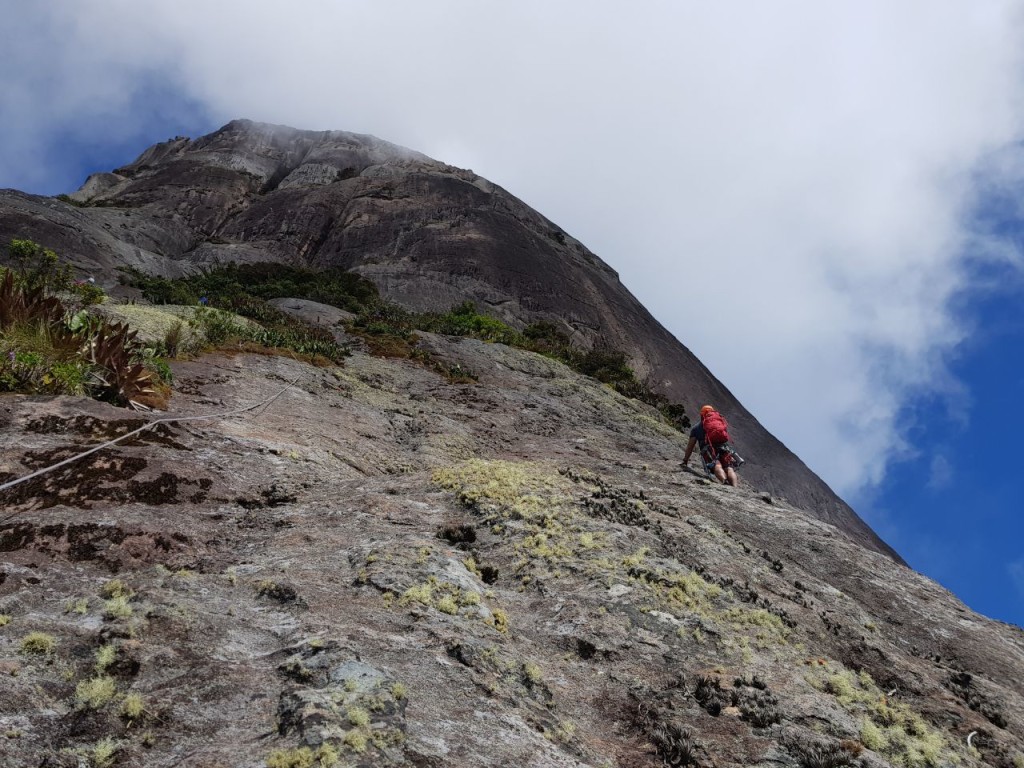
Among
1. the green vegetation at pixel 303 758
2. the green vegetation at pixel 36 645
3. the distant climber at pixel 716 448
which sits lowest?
the green vegetation at pixel 36 645

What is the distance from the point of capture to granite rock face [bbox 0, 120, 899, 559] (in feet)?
134

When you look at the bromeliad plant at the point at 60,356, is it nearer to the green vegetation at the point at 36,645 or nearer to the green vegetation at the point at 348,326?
the green vegetation at the point at 348,326

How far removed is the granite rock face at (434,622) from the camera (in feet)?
13.5

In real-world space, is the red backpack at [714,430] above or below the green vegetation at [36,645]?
above


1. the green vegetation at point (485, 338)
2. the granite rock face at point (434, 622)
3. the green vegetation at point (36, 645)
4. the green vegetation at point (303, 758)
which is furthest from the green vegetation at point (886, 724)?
the green vegetation at point (485, 338)

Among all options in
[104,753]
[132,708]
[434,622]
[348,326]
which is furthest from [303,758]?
[348,326]

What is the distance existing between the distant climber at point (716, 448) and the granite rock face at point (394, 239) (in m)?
19.1

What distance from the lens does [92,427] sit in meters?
8.85

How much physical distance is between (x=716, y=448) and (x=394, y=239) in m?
44.0

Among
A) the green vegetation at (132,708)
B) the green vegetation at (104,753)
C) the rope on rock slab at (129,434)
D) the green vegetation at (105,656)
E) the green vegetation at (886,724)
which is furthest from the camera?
the rope on rock slab at (129,434)

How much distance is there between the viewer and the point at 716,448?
15227mm

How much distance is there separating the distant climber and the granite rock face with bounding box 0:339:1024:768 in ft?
8.42

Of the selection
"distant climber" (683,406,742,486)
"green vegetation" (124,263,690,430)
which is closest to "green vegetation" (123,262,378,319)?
"green vegetation" (124,263,690,430)

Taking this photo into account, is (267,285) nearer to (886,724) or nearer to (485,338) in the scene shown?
(485,338)
